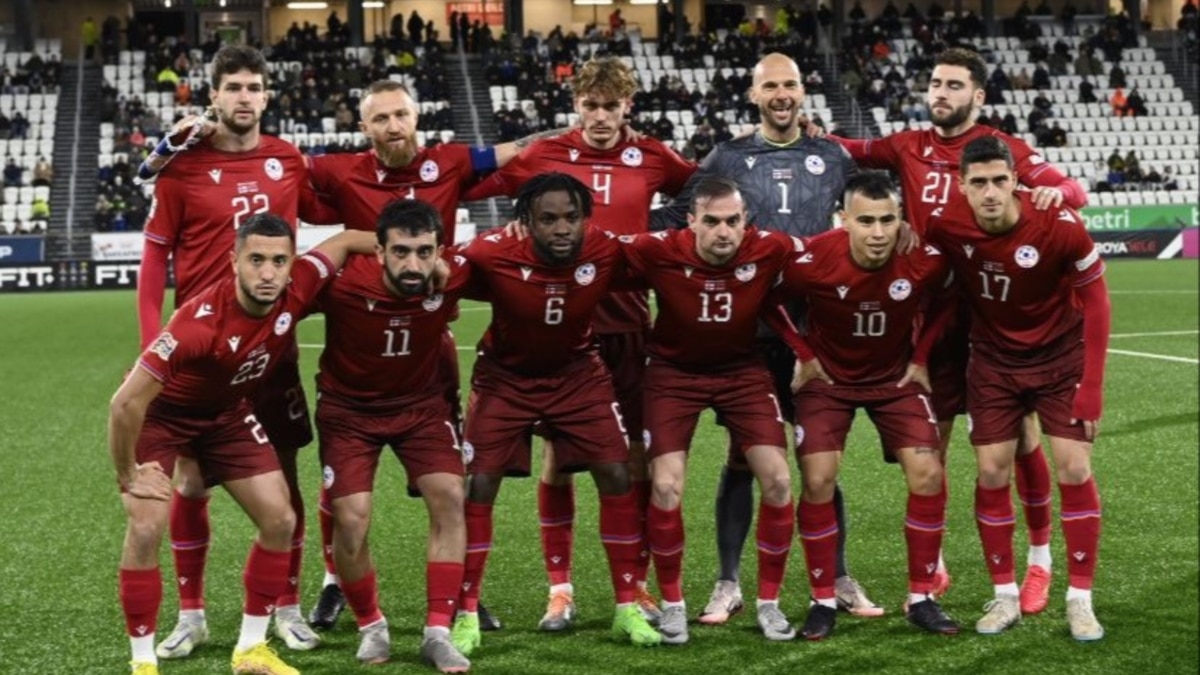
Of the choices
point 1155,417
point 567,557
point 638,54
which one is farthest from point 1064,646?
point 638,54

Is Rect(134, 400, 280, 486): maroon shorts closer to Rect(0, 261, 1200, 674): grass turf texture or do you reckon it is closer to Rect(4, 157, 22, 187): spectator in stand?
Rect(0, 261, 1200, 674): grass turf texture

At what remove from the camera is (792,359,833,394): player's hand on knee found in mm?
6230

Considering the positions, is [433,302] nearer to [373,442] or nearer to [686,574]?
[373,442]

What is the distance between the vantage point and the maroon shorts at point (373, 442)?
5.89 meters

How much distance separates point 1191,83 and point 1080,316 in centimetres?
3572

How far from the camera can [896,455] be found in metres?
6.21

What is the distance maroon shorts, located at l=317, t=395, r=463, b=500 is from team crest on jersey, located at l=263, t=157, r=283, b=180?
0.88 metres

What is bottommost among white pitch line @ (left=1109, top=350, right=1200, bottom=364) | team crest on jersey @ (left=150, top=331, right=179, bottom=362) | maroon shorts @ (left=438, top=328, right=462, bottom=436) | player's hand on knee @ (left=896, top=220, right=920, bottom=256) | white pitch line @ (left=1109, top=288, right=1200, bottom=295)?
white pitch line @ (left=1109, top=288, right=1200, bottom=295)

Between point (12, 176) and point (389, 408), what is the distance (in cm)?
2851

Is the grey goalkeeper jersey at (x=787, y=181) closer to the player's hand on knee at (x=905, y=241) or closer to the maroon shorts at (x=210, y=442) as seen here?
the player's hand on knee at (x=905, y=241)

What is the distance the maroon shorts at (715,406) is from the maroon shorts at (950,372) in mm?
701

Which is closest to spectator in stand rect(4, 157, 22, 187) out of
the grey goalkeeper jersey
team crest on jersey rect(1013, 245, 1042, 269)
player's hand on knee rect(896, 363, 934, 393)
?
the grey goalkeeper jersey

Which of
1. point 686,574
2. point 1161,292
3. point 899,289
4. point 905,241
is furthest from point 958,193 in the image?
point 1161,292

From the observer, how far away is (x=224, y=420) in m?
5.68
